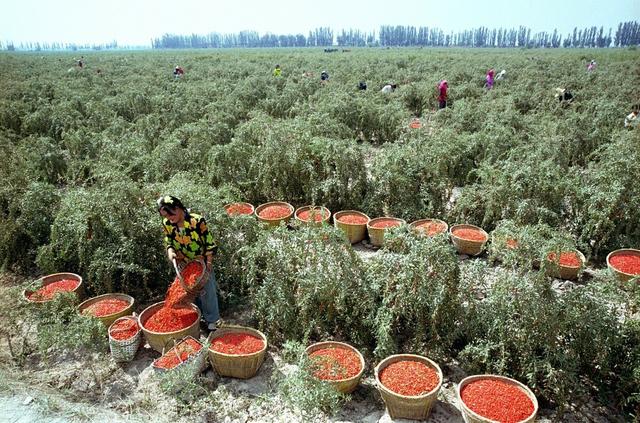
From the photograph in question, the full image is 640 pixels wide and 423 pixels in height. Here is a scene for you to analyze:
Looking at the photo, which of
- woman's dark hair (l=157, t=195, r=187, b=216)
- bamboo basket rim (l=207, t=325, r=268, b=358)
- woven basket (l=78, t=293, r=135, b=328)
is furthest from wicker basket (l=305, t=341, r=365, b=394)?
woven basket (l=78, t=293, r=135, b=328)

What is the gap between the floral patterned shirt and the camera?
4723 millimetres

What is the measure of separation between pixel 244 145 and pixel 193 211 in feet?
10.9

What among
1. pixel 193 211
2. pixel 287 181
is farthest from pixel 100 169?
pixel 287 181

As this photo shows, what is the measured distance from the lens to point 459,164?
8.66m

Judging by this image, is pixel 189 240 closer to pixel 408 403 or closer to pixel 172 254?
pixel 172 254

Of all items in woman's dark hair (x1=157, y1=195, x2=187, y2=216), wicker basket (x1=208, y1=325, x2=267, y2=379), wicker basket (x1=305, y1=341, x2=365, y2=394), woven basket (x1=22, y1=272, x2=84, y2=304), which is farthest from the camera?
woven basket (x1=22, y1=272, x2=84, y2=304)

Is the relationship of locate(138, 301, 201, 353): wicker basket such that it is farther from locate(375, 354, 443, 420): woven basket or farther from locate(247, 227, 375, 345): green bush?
locate(375, 354, 443, 420): woven basket

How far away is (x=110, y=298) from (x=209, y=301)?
1.32 m

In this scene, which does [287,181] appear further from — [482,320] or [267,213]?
[482,320]

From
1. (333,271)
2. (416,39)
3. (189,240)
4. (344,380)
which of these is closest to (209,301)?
(189,240)

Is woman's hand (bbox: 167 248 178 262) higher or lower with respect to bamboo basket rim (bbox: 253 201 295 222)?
higher

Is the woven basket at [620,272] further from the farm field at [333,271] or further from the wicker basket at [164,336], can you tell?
the wicker basket at [164,336]

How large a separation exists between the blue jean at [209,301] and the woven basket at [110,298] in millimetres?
820

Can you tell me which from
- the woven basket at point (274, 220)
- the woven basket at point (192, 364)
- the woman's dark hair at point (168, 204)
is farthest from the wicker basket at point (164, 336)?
the woven basket at point (274, 220)
